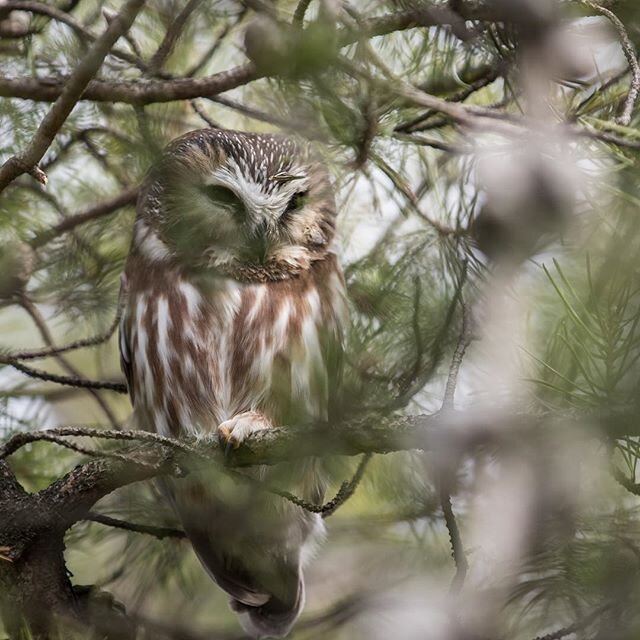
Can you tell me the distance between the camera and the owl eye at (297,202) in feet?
11.2

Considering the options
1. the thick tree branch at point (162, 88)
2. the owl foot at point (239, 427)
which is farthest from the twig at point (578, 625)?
the thick tree branch at point (162, 88)

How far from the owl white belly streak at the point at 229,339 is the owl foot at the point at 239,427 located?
0.09m

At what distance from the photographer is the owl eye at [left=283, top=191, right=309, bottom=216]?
3424mm

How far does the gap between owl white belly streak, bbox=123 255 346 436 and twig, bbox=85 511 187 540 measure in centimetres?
33

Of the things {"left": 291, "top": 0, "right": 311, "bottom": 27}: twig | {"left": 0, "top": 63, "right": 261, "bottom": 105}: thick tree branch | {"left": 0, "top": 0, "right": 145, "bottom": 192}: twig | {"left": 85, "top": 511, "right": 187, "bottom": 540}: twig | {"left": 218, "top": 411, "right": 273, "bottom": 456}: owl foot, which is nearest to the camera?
{"left": 0, "top": 0, "right": 145, "bottom": 192}: twig

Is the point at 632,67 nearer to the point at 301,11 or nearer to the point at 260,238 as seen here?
the point at 301,11

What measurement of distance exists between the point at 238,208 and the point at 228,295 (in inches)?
11.8

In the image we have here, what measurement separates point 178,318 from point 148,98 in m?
0.72

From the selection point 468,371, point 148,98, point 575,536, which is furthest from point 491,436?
point 148,98

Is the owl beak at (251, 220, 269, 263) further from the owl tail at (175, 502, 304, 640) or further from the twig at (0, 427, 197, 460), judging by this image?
the owl tail at (175, 502, 304, 640)

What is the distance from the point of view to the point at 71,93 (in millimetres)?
2346

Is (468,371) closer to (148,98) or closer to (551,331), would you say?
(551,331)

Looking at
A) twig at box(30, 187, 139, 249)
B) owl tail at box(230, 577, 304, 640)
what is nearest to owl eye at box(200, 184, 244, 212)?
twig at box(30, 187, 139, 249)

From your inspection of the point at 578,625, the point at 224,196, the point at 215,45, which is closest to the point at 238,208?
the point at 224,196
